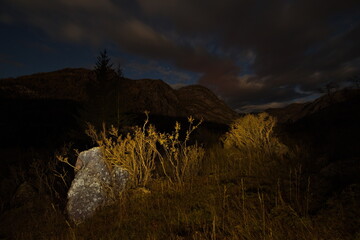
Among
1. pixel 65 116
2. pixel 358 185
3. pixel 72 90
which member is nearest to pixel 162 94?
pixel 72 90

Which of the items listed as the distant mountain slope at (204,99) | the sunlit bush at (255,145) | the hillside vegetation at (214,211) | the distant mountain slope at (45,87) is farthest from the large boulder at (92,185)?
the distant mountain slope at (204,99)

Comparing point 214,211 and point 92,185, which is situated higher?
point 214,211

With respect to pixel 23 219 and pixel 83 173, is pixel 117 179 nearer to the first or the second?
pixel 83 173

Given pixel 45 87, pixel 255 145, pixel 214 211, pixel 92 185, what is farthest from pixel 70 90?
pixel 214 211

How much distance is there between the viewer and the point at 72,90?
57531 mm

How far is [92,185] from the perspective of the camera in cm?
423

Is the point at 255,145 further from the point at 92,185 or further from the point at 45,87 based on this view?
the point at 45,87

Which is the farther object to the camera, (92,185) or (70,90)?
Result: (70,90)

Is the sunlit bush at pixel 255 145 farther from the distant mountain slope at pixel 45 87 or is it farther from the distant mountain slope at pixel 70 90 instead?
the distant mountain slope at pixel 45 87

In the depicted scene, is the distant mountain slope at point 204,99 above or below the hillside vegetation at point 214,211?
above

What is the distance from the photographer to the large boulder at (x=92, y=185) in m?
3.93

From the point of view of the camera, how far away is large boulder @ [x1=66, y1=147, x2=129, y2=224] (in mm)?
3932

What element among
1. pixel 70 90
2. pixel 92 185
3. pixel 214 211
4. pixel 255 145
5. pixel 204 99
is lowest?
pixel 92 185

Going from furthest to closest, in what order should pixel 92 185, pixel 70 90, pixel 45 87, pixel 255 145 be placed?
pixel 70 90 < pixel 45 87 < pixel 255 145 < pixel 92 185
